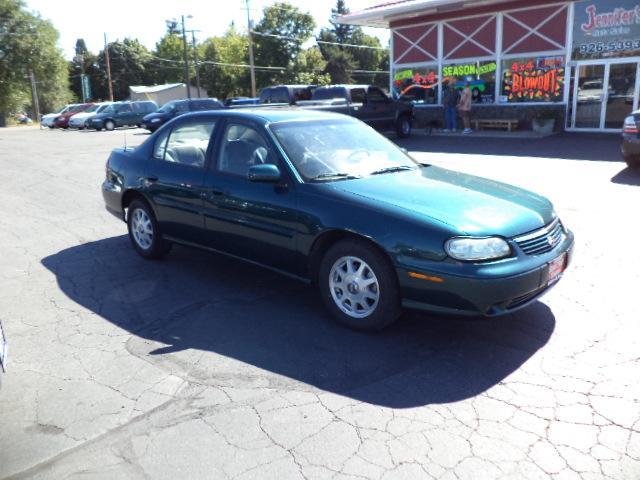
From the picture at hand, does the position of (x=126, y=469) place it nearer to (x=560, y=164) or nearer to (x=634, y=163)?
(x=634, y=163)

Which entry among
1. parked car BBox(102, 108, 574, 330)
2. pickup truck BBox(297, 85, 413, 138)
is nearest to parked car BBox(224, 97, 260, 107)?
pickup truck BBox(297, 85, 413, 138)

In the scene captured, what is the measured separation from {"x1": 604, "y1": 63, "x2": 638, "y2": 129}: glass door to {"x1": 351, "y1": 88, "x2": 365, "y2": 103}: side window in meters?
Answer: 7.65

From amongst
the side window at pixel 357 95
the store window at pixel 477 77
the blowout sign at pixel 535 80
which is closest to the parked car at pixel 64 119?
the side window at pixel 357 95

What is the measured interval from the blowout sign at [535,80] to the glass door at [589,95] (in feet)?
1.98

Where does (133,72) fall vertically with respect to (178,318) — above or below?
above

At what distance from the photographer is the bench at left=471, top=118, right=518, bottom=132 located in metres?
19.9

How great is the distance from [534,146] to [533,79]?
204 inches

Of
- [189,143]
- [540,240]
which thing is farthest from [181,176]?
[540,240]

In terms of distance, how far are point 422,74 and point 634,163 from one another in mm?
13540

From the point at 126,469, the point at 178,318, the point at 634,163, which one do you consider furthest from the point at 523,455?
the point at 634,163

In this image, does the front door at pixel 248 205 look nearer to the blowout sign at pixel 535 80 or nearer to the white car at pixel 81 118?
the blowout sign at pixel 535 80

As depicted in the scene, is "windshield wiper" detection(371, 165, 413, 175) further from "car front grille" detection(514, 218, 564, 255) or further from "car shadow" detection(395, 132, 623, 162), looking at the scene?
"car shadow" detection(395, 132, 623, 162)

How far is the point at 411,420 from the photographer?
3227mm

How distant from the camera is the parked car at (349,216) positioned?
3.89 metres
